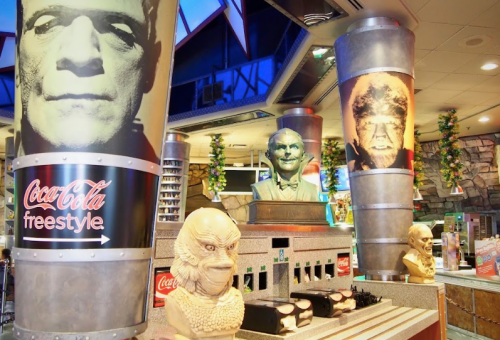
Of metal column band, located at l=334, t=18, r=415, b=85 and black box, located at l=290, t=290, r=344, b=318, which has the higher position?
metal column band, located at l=334, t=18, r=415, b=85

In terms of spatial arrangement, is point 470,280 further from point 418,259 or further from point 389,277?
point 418,259

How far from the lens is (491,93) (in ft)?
25.0

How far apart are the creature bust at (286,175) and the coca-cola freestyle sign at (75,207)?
8.35 ft

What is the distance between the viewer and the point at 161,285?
2.22m

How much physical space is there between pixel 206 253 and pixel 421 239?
272cm

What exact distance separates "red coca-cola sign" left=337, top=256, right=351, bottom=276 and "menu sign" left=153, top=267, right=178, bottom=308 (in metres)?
2.00

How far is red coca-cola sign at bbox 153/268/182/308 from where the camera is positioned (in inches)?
87.0

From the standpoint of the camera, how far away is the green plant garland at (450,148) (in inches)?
334

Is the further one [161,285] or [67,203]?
[161,285]

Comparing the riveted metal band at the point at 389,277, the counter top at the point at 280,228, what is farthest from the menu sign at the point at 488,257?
the counter top at the point at 280,228

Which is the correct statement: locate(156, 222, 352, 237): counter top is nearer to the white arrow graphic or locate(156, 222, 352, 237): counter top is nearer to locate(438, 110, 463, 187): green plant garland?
the white arrow graphic

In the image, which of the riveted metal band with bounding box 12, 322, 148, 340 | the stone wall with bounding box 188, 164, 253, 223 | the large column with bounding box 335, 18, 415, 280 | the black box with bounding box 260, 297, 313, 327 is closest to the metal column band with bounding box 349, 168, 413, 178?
the large column with bounding box 335, 18, 415, 280

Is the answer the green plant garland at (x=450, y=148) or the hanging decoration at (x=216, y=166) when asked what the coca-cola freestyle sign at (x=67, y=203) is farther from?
the hanging decoration at (x=216, y=166)

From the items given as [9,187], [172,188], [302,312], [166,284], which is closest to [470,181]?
[172,188]
